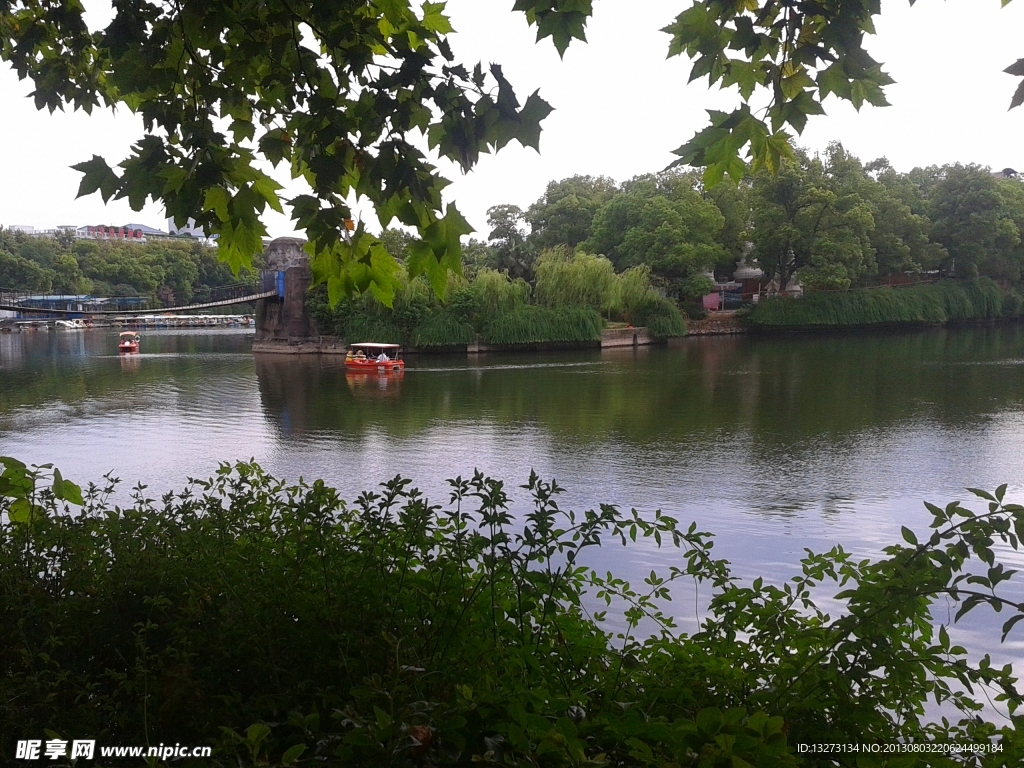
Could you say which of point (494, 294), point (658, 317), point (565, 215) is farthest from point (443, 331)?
point (565, 215)

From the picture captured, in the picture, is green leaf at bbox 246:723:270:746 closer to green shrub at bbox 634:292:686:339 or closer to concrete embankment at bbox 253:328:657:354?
concrete embankment at bbox 253:328:657:354

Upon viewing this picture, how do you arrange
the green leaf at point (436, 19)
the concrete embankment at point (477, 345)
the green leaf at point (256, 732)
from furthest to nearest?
1. the concrete embankment at point (477, 345)
2. the green leaf at point (436, 19)
3. the green leaf at point (256, 732)

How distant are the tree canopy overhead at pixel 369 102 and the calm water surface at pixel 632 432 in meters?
3.24

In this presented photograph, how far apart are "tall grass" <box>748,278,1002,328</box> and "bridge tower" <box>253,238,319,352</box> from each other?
18064 millimetres

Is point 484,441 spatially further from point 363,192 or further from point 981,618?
point 363,192

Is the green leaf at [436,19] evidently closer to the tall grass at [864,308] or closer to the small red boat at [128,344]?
the small red boat at [128,344]

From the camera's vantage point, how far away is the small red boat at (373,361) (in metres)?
19.6

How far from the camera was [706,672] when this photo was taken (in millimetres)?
1815

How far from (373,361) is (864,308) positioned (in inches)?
858

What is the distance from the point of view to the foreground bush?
122 centimetres

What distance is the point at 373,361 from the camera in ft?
65.9

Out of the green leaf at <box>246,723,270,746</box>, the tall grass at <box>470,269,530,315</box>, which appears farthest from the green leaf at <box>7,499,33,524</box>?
the tall grass at <box>470,269,530,315</box>

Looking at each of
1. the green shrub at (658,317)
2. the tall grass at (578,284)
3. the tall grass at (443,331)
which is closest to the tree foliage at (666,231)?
the green shrub at (658,317)

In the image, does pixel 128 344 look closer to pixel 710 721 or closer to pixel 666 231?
pixel 666 231
